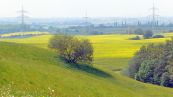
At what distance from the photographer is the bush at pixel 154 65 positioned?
8295 centimetres

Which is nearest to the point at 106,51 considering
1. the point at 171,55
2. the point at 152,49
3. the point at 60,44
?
the point at 152,49

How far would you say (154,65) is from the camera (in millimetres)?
88875

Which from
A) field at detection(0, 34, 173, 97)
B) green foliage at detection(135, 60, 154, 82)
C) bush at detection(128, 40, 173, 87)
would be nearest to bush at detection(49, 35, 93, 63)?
field at detection(0, 34, 173, 97)

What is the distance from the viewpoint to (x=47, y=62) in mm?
62438

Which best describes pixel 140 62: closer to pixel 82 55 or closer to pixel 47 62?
pixel 82 55

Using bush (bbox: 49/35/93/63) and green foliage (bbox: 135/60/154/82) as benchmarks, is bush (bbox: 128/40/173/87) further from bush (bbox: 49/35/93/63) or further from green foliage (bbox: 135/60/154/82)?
bush (bbox: 49/35/93/63)

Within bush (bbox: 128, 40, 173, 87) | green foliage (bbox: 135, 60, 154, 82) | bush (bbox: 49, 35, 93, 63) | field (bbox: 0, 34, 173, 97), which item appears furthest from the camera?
green foliage (bbox: 135, 60, 154, 82)

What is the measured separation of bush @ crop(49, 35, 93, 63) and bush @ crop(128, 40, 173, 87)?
1761cm

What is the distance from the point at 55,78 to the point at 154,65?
51.8m

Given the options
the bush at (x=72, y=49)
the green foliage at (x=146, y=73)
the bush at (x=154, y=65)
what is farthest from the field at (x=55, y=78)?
the green foliage at (x=146, y=73)

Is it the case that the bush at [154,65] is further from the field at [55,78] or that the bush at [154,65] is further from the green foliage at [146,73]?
the field at [55,78]

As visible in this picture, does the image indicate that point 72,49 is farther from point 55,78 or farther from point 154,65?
point 55,78

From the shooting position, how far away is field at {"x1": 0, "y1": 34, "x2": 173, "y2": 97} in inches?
1193

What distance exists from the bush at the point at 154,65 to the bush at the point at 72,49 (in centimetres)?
1761
